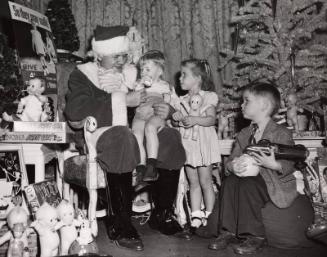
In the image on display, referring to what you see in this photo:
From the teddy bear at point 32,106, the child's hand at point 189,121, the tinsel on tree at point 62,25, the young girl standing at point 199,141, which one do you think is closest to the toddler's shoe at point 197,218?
the young girl standing at point 199,141

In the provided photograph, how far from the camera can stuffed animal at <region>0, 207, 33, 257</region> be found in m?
1.61

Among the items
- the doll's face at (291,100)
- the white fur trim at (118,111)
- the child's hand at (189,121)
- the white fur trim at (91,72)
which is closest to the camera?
the white fur trim at (118,111)

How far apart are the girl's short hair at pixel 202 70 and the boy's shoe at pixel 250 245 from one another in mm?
1006

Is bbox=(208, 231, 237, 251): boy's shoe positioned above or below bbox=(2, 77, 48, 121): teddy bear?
below

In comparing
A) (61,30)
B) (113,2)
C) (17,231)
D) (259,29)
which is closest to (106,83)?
(17,231)

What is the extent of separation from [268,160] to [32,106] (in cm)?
140

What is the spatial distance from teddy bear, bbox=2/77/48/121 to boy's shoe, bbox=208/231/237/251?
1226 mm

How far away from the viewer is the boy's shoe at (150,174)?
203cm

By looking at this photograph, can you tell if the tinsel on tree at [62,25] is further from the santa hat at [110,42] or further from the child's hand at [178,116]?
the child's hand at [178,116]

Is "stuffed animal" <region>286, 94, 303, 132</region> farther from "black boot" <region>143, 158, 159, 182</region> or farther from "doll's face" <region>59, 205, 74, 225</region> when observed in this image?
"doll's face" <region>59, 205, 74, 225</region>

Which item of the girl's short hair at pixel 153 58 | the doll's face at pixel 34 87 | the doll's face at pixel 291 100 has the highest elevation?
the girl's short hair at pixel 153 58

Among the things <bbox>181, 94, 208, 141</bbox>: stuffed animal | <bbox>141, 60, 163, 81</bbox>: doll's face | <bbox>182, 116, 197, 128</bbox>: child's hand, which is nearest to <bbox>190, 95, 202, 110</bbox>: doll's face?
<bbox>181, 94, 208, 141</bbox>: stuffed animal

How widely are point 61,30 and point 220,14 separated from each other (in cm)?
145

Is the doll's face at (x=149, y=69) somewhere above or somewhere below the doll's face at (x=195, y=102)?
above
